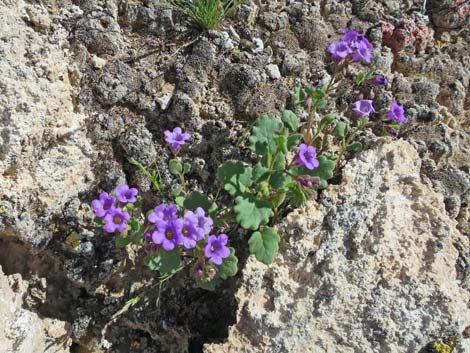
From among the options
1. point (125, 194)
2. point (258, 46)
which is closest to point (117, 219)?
point (125, 194)

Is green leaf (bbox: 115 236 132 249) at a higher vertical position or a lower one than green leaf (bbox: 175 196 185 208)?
lower

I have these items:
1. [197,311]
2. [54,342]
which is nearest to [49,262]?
[54,342]

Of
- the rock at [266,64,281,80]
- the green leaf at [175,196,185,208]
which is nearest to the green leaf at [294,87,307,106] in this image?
the rock at [266,64,281,80]

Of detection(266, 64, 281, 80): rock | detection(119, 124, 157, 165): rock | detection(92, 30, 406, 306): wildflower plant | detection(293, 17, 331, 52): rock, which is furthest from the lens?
detection(293, 17, 331, 52): rock

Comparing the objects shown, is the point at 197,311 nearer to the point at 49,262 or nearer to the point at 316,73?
the point at 49,262

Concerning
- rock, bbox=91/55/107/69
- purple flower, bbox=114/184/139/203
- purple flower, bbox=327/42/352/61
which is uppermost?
purple flower, bbox=327/42/352/61

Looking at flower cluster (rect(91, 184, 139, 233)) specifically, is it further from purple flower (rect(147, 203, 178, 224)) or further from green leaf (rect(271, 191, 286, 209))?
Result: green leaf (rect(271, 191, 286, 209))

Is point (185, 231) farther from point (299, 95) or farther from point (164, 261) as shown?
point (299, 95)

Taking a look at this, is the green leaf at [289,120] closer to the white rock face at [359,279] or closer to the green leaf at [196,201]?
the white rock face at [359,279]
